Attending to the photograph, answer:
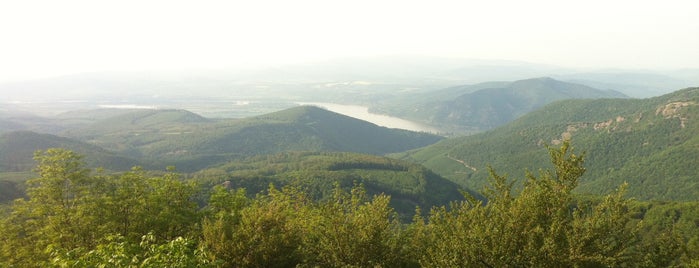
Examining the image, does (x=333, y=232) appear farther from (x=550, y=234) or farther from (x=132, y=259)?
(x=550, y=234)

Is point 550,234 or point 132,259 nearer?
point 132,259

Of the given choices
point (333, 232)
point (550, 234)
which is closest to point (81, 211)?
point (333, 232)

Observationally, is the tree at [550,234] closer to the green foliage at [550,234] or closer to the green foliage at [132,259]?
the green foliage at [550,234]

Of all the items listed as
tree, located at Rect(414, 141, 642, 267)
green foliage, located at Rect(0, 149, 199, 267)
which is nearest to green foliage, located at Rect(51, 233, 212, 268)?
green foliage, located at Rect(0, 149, 199, 267)

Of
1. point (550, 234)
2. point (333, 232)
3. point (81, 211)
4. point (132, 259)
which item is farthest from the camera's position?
point (81, 211)

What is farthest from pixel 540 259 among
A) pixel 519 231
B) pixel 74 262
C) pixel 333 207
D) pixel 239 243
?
pixel 74 262

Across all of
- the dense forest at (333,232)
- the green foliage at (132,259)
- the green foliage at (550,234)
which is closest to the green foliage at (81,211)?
the dense forest at (333,232)

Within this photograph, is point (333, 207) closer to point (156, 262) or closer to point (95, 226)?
point (156, 262)

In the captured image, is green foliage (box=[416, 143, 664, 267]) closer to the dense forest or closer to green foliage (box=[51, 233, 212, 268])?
the dense forest
